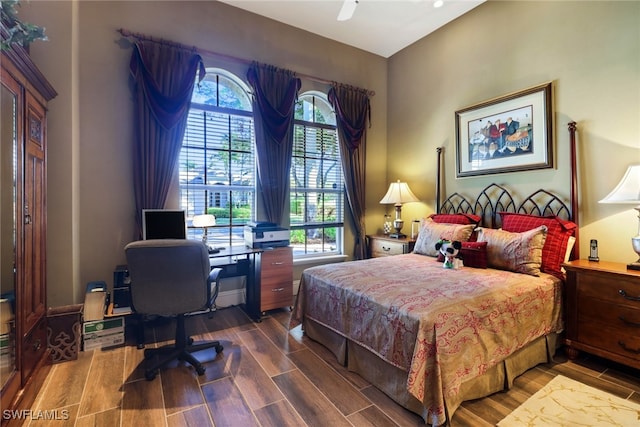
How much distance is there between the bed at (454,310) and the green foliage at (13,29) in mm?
2411

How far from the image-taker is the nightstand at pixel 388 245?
149 inches

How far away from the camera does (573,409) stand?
5.97 ft

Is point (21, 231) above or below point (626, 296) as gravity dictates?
above

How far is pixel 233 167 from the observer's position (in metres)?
3.65

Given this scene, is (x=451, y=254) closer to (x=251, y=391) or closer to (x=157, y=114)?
(x=251, y=391)

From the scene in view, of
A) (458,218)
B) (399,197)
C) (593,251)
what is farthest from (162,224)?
(593,251)

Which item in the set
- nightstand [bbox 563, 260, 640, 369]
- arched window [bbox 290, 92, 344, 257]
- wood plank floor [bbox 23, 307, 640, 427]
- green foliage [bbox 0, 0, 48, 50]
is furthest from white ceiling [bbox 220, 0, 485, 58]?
wood plank floor [bbox 23, 307, 640, 427]

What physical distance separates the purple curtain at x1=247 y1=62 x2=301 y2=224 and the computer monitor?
41.6 inches

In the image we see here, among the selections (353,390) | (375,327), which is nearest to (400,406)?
(353,390)

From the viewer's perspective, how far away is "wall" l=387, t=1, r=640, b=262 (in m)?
2.49

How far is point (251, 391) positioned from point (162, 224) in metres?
1.73

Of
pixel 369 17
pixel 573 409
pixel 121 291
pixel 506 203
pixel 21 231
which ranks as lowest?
pixel 573 409

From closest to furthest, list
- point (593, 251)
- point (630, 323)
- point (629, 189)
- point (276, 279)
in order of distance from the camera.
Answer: point (630, 323), point (629, 189), point (593, 251), point (276, 279)

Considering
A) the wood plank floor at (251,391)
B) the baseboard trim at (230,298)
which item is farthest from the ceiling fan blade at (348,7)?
the baseboard trim at (230,298)
